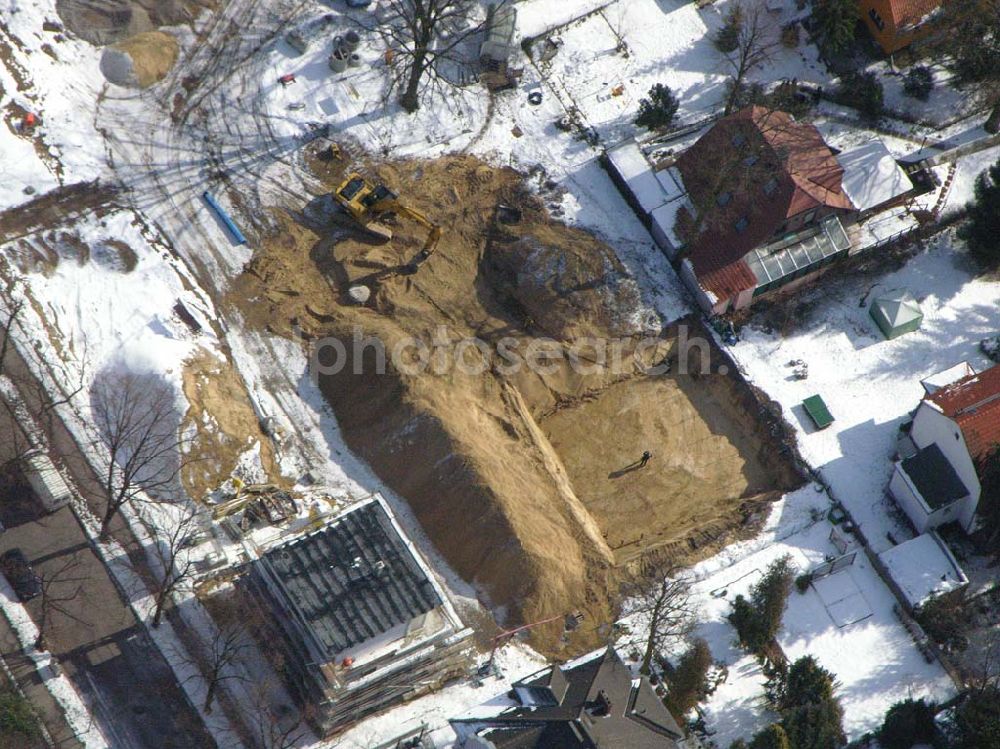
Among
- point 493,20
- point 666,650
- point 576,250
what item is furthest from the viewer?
point 493,20

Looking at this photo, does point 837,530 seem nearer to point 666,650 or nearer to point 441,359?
point 666,650

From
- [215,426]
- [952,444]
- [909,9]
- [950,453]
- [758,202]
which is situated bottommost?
[950,453]

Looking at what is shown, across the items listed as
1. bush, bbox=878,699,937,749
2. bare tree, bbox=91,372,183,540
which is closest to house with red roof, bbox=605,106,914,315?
bush, bbox=878,699,937,749

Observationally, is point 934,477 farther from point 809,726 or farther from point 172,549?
point 172,549

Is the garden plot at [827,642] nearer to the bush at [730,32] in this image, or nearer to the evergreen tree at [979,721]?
the evergreen tree at [979,721]

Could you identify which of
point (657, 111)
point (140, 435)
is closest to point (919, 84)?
point (657, 111)

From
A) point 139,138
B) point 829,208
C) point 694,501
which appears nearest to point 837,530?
point 694,501

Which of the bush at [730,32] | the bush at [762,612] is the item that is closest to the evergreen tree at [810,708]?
the bush at [762,612]
